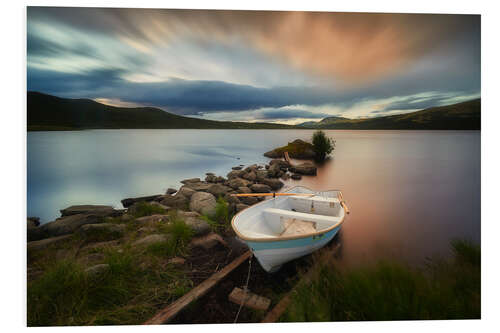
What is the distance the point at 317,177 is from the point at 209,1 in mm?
3905

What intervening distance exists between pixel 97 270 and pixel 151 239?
0.59m

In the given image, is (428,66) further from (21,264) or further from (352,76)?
(21,264)

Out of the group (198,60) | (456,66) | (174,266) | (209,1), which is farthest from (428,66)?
(174,266)

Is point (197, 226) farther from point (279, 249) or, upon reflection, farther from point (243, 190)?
point (243, 190)

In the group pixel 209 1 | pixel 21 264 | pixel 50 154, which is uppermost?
pixel 209 1

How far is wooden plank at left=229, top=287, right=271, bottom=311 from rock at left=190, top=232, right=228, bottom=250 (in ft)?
2.38

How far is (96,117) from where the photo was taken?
2623 millimetres

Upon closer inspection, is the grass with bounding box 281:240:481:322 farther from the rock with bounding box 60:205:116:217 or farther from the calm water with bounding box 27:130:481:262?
the rock with bounding box 60:205:116:217

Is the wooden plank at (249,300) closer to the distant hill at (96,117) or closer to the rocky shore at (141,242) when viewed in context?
the rocky shore at (141,242)

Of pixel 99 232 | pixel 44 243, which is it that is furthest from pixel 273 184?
pixel 44 243

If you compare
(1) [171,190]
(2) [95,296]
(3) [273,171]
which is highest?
(3) [273,171]

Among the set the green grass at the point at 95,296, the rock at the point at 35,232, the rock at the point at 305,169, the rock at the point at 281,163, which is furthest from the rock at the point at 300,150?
the rock at the point at 35,232
